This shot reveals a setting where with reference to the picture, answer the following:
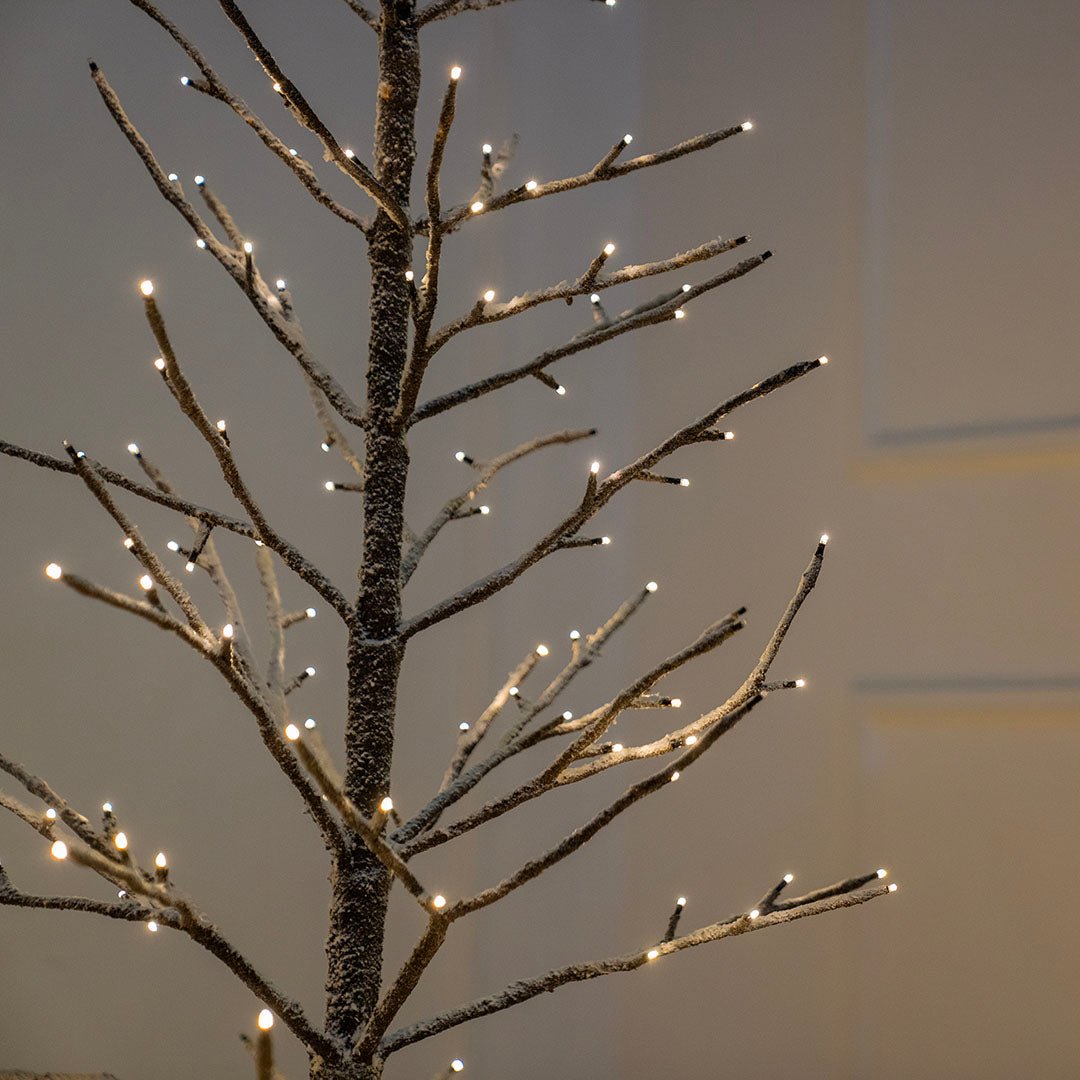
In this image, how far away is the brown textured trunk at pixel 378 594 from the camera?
64 centimetres

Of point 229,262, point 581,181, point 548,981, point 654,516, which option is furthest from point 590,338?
point 654,516

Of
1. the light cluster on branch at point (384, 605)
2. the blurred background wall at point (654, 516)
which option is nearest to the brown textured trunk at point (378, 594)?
the light cluster on branch at point (384, 605)

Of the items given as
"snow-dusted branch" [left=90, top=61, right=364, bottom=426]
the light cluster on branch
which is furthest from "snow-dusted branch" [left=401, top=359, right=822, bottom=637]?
"snow-dusted branch" [left=90, top=61, right=364, bottom=426]

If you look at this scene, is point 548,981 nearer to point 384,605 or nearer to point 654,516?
point 384,605

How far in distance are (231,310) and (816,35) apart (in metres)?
0.67

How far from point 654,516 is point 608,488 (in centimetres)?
60

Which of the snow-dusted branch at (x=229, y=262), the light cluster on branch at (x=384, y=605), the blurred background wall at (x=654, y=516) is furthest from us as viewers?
the blurred background wall at (x=654, y=516)

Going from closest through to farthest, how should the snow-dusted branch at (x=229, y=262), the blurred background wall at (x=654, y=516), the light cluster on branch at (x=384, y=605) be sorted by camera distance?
the light cluster on branch at (x=384, y=605) → the snow-dusted branch at (x=229, y=262) → the blurred background wall at (x=654, y=516)

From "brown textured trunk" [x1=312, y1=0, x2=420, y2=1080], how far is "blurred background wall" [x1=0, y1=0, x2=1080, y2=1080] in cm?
55

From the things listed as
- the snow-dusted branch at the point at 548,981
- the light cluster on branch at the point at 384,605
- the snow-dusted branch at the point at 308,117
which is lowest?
the snow-dusted branch at the point at 548,981

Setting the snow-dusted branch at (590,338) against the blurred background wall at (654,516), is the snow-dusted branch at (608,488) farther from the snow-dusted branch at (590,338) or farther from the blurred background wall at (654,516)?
the blurred background wall at (654,516)

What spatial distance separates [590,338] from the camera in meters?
0.67

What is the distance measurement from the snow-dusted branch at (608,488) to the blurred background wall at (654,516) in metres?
0.53

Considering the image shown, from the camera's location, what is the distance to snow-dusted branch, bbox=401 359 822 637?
0.60 meters
